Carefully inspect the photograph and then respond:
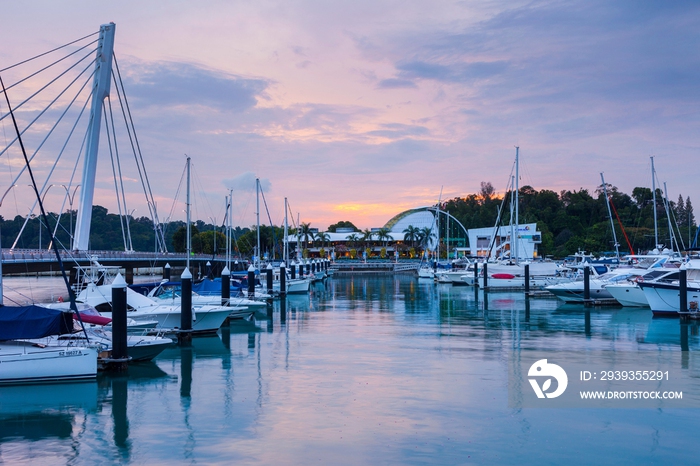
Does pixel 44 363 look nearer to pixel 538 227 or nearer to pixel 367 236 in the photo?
pixel 538 227

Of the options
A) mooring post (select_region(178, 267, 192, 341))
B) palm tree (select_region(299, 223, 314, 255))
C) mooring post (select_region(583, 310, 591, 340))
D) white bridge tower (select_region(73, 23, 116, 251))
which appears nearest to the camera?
mooring post (select_region(178, 267, 192, 341))

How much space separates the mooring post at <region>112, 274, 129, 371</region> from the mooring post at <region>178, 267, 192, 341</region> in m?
7.80

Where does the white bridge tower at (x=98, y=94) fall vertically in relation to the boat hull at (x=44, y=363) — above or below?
above

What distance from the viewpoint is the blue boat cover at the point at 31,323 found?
67.9 feet

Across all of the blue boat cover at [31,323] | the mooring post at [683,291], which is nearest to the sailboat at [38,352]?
the blue boat cover at [31,323]

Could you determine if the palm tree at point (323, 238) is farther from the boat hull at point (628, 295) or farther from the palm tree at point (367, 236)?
the boat hull at point (628, 295)

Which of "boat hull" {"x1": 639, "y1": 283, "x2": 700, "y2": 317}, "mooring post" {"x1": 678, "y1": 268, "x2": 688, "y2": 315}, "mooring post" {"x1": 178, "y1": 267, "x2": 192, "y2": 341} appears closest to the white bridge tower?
"mooring post" {"x1": 178, "y1": 267, "x2": 192, "y2": 341}

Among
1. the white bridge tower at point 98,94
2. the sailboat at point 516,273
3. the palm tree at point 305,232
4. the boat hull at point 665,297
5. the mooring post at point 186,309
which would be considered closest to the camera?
the mooring post at point 186,309

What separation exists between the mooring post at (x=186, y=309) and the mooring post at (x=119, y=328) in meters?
7.80

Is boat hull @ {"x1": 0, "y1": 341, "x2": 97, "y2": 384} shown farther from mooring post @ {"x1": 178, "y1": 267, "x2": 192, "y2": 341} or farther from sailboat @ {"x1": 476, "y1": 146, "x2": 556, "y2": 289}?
sailboat @ {"x1": 476, "y1": 146, "x2": 556, "y2": 289}

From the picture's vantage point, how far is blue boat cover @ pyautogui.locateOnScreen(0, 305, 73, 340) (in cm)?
2070

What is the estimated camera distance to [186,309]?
105 ft

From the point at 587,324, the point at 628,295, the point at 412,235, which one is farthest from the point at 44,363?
the point at 412,235

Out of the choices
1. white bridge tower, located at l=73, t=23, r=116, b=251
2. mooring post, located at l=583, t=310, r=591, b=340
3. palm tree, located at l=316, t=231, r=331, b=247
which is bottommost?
mooring post, located at l=583, t=310, r=591, b=340
